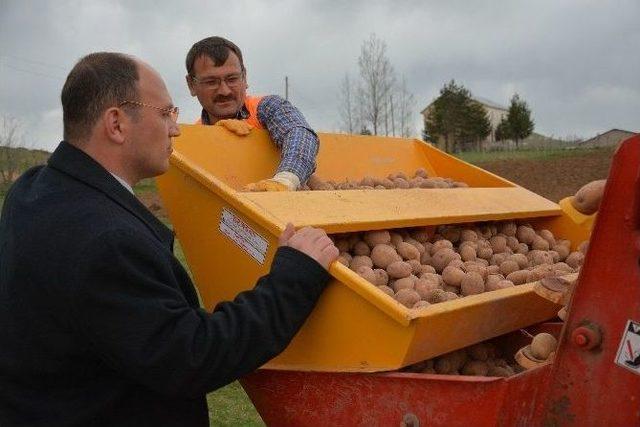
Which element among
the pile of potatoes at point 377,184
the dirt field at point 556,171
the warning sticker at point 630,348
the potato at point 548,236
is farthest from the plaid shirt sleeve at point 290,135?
the dirt field at point 556,171

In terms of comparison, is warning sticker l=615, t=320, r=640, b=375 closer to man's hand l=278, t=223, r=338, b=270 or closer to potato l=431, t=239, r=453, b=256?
man's hand l=278, t=223, r=338, b=270

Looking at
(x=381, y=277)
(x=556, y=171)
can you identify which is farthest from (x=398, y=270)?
(x=556, y=171)

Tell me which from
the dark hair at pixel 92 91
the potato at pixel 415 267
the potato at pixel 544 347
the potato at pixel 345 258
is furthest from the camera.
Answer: the potato at pixel 415 267

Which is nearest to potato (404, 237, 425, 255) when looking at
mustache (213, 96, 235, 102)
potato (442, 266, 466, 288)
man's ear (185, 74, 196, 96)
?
potato (442, 266, 466, 288)

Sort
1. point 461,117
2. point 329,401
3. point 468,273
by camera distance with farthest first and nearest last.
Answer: point 461,117 → point 468,273 → point 329,401

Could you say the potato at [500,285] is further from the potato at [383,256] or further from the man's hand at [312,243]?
the man's hand at [312,243]

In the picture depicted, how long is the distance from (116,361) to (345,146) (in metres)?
2.62

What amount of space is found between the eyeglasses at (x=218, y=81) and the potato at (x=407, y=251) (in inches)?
63.3

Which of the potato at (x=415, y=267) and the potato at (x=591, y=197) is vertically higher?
the potato at (x=591, y=197)

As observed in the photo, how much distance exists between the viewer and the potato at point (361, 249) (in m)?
2.80

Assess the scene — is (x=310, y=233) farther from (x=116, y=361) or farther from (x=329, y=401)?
(x=116, y=361)

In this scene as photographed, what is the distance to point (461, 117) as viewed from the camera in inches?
1763

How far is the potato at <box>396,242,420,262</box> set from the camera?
2.85 metres

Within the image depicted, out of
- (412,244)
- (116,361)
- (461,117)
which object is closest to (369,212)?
(412,244)
